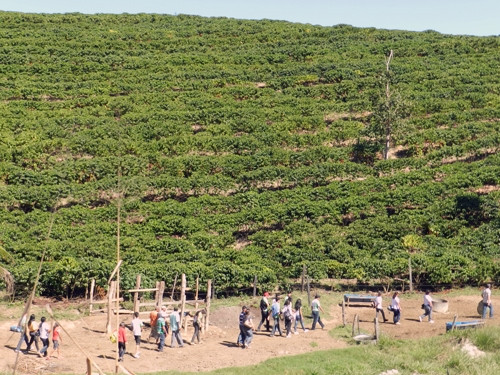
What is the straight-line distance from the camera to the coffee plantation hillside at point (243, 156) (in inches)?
1096

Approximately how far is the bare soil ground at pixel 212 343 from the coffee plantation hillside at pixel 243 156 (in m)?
2.46

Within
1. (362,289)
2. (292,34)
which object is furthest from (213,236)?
(292,34)

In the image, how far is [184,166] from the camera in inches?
1527

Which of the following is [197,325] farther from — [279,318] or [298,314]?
[298,314]

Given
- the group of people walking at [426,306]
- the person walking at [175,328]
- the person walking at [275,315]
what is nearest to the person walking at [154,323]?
the person walking at [175,328]

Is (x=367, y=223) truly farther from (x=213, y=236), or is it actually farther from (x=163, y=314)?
(x=163, y=314)

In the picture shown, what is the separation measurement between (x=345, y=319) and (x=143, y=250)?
9500mm

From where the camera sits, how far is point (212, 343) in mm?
20766

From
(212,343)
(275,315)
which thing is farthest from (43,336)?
(275,315)

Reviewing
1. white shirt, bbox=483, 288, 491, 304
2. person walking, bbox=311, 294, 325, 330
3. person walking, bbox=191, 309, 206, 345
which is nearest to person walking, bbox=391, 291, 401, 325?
person walking, bbox=311, 294, 325, 330

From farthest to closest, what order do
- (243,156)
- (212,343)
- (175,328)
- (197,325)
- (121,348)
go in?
(243,156) < (212,343) < (197,325) < (175,328) < (121,348)

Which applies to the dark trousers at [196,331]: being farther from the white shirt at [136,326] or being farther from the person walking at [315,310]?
the person walking at [315,310]

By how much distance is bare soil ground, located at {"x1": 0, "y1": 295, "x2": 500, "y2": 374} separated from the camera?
59.7ft

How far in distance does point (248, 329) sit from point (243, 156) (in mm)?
21231
